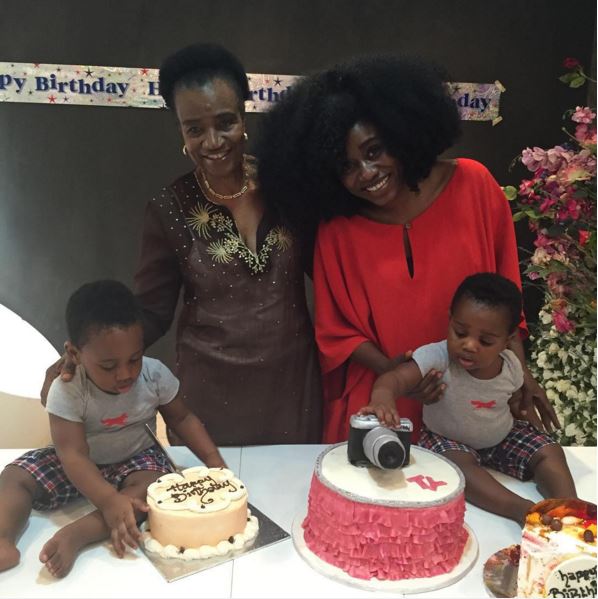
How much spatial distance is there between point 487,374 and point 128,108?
816mm

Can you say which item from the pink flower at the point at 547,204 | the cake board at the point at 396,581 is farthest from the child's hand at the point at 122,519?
the pink flower at the point at 547,204

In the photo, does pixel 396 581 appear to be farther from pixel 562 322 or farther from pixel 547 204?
pixel 547 204

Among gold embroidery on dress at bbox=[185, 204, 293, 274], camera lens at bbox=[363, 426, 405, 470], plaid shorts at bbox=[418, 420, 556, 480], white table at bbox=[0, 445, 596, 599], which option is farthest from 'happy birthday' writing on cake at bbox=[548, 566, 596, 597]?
gold embroidery on dress at bbox=[185, 204, 293, 274]

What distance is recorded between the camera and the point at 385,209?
1.24 m

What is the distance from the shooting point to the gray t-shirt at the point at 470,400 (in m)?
1.14

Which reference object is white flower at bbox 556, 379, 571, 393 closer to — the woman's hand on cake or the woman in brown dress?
the woman in brown dress

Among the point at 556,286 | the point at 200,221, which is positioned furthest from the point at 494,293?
the point at 200,221

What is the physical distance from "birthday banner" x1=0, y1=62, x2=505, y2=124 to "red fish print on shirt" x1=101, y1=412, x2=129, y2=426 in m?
0.53

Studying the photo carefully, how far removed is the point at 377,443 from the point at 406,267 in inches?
16.0

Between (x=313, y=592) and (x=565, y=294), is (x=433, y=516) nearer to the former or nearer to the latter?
(x=313, y=592)

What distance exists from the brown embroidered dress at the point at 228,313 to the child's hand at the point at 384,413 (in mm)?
296

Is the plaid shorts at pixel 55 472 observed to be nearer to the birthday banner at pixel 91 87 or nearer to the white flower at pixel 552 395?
the birthday banner at pixel 91 87

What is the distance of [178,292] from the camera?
3.99ft

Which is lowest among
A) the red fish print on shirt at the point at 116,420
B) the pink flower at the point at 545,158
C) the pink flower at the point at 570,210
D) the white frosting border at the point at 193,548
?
the white frosting border at the point at 193,548
